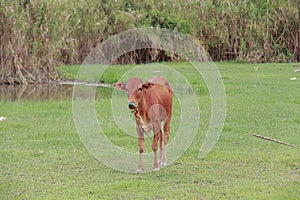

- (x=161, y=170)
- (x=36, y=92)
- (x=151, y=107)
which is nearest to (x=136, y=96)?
(x=151, y=107)

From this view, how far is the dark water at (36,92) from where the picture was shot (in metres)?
15.6

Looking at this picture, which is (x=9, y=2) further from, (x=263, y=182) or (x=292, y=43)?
(x=263, y=182)

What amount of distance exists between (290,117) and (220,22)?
12613mm

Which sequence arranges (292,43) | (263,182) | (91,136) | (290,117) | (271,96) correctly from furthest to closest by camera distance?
(292,43) < (271,96) < (290,117) < (91,136) < (263,182)

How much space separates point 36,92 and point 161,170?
8921 mm

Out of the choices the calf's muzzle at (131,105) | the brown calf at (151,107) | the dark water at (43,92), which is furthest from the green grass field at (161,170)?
the dark water at (43,92)

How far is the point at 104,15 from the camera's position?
910 inches

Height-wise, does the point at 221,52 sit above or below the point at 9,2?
below

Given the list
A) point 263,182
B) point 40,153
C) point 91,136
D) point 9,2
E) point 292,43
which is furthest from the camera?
point 292,43

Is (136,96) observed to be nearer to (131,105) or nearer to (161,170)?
(131,105)

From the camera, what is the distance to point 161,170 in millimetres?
8078

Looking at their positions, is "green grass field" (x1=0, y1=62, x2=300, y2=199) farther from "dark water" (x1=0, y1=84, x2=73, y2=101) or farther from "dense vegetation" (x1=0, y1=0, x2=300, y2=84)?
"dense vegetation" (x1=0, y1=0, x2=300, y2=84)

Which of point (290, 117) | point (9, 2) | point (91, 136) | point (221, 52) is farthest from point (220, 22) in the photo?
point (91, 136)

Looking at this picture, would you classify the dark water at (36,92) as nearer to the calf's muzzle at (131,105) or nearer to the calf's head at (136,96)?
the calf's head at (136,96)
